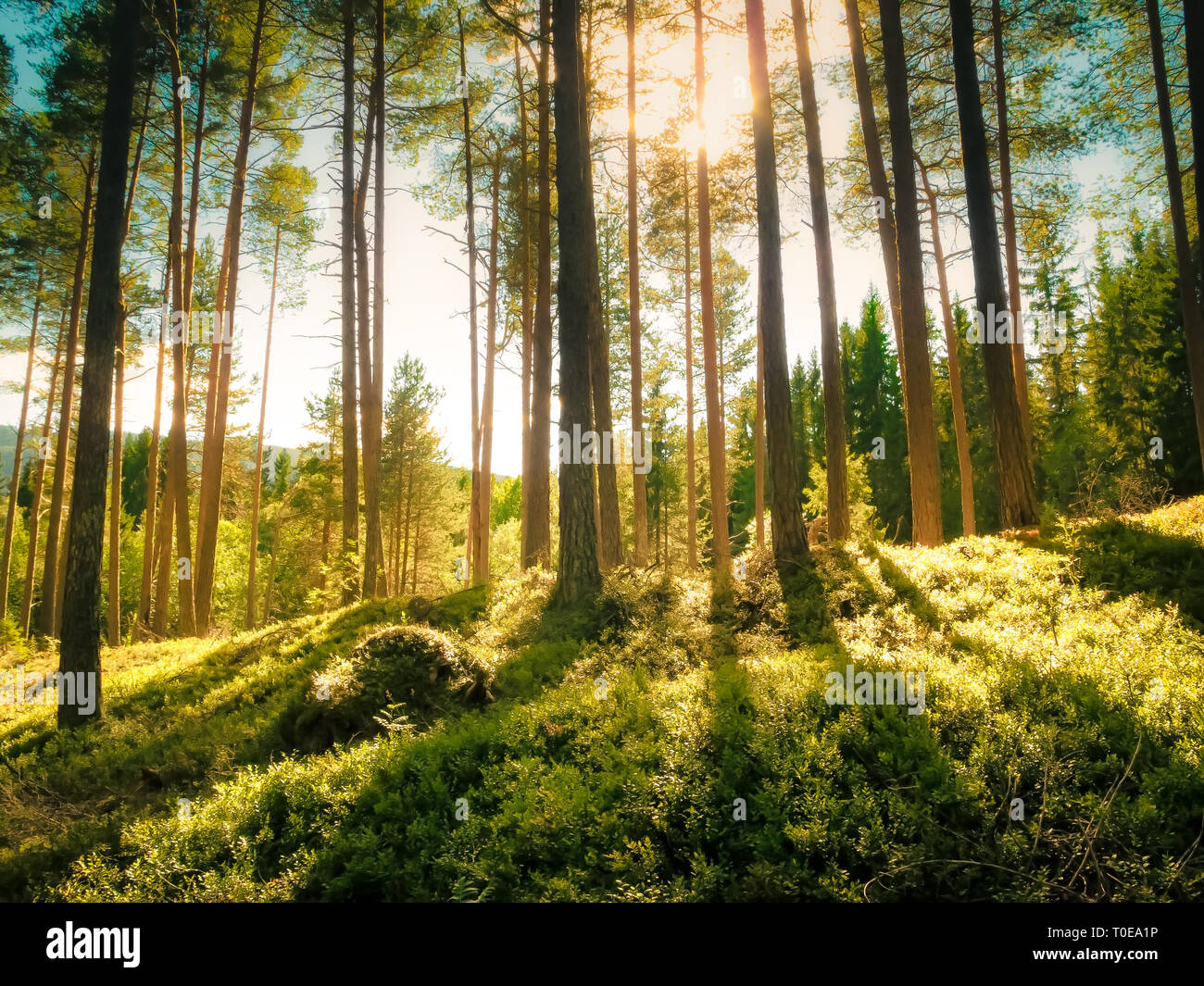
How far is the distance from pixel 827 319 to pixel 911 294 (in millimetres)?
1580

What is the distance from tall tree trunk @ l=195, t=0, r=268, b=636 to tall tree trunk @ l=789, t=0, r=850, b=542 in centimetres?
1348

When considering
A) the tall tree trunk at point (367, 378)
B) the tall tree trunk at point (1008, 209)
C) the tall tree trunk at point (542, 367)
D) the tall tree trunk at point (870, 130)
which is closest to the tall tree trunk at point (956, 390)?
the tall tree trunk at point (1008, 209)

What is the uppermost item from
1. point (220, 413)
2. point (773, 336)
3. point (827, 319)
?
point (827, 319)

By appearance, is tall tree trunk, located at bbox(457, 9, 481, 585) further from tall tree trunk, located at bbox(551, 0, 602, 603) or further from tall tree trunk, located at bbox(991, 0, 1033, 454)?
tall tree trunk, located at bbox(991, 0, 1033, 454)

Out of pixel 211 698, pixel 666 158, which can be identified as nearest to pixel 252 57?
pixel 666 158

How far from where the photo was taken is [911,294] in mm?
11070

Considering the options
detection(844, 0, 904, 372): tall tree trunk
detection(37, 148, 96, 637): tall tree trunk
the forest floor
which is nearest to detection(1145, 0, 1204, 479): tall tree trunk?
detection(844, 0, 904, 372): tall tree trunk

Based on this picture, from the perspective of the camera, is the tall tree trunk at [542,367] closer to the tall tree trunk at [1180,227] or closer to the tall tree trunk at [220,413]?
the tall tree trunk at [220,413]

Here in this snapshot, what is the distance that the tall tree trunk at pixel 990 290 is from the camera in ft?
31.0

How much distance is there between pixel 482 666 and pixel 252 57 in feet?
55.7

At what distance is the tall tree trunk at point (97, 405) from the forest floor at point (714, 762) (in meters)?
1.23

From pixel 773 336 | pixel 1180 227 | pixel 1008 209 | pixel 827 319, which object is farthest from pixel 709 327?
pixel 1180 227

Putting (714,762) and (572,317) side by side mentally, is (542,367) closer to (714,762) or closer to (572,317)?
(572,317)

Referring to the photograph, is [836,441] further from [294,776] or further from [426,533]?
[426,533]
